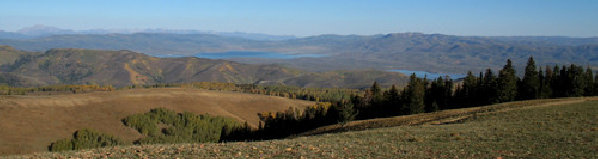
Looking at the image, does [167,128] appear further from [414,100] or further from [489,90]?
[489,90]

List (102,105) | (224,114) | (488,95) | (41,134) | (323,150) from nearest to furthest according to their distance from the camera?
(323,150) → (488,95) → (41,134) → (102,105) → (224,114)

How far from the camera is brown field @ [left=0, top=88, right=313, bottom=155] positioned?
93375mm

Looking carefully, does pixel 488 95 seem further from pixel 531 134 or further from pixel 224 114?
pixel 224 114

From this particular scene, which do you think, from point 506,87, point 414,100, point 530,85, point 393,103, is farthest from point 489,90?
point 393,103

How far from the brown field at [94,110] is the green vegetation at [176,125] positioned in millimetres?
3945

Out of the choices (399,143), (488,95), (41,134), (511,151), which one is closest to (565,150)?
(511,151)

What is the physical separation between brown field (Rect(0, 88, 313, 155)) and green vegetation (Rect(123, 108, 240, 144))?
394 cm

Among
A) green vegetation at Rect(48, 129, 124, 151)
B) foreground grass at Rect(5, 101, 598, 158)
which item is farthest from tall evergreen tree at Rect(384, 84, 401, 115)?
green vegetation at Rect(48, 129, 124, 151)

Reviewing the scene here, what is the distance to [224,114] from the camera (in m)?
138

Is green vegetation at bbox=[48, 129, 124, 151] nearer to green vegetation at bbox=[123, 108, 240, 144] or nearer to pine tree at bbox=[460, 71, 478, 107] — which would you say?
green vegetation at bbox=[123, 108, 240, 144]

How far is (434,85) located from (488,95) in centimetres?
1199

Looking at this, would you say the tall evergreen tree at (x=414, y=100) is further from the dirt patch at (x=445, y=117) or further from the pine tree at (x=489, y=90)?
the dirt patch at (x=445, y=117)

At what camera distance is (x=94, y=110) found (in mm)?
121438

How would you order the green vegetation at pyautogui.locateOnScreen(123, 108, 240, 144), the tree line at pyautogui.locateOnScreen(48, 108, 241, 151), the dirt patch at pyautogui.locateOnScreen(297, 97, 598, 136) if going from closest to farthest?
the dirt patch at pyautogui.locateOnScreen(297, 97, 598, 136) < the tree line at pyautogui.locateOnScreen(48, 108, 241, 151) < the green vegetation at pyautogui.locateOnScreen(123, 108, 240, 144)
